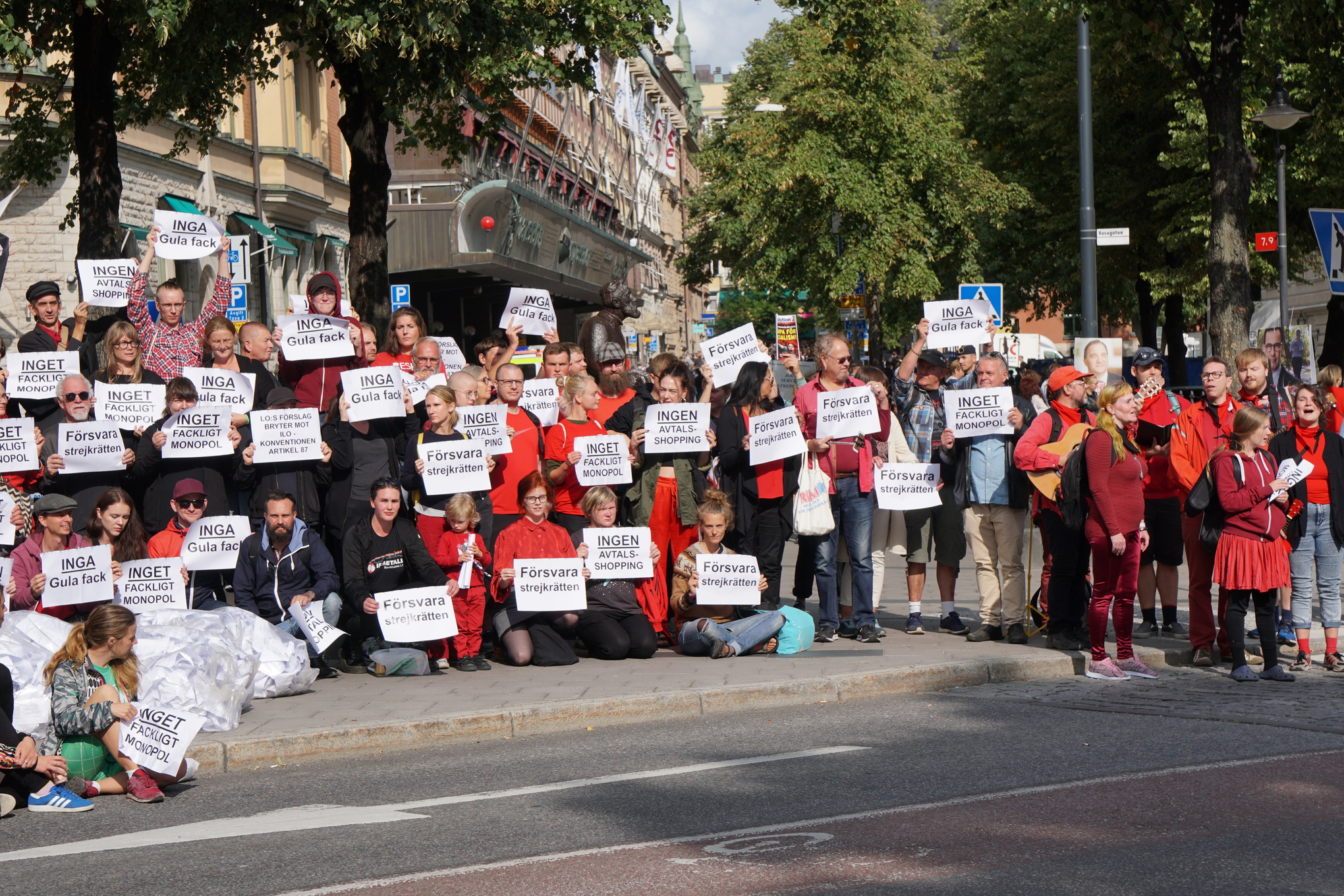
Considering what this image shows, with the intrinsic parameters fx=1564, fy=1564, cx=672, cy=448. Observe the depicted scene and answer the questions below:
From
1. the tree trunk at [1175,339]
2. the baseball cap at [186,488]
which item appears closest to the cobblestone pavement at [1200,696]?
the baseball cap at [186,488]

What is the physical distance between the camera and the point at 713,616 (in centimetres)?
1138

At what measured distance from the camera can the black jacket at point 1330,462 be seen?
410 inches

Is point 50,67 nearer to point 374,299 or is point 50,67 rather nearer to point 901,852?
point 374,299

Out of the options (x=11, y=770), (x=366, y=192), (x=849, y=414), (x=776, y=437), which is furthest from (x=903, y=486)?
(x=366, y=192)

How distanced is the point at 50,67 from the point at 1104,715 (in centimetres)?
1641

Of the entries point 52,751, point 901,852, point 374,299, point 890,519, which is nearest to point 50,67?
point 374,299

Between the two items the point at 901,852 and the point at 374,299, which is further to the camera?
the point at 374,299

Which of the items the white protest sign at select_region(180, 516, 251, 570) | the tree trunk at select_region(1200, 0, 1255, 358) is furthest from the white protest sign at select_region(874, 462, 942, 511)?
the tree trunk at select_region(1200, 0, 1255, 358)

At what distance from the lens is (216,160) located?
99.6 ft

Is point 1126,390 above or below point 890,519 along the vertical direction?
above

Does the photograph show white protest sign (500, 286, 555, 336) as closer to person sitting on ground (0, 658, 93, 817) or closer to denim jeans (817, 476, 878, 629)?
denim jeans (817, 476, 878, 629)

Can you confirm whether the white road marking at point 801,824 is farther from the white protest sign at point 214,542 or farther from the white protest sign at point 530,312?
the white protest sign at point 530,312

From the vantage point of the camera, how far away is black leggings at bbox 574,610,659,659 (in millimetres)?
11047

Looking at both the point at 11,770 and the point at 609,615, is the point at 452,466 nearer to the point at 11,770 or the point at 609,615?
the point at 609,615
